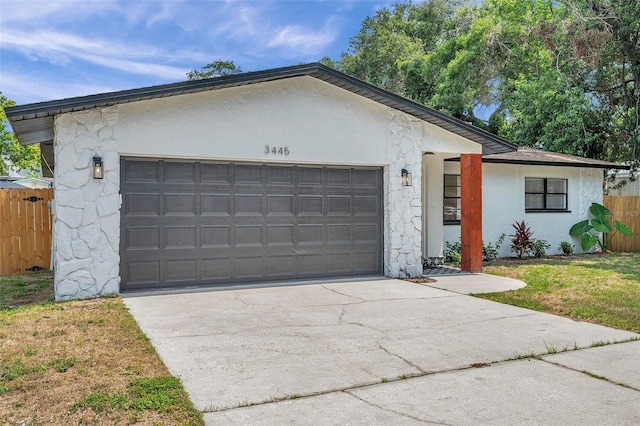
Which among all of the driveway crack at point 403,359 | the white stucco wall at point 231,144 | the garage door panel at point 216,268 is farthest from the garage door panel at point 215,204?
the driveway crack at point 403,359

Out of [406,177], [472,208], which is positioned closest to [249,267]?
[406,177]

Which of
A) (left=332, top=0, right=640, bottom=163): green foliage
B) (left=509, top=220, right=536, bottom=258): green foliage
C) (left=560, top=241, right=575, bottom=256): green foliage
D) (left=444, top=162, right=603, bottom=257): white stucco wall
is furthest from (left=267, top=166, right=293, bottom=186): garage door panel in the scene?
(left=332, top=0, right=640, bottom=163): green foliage

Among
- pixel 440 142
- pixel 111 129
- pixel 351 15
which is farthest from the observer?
pixel 351 15

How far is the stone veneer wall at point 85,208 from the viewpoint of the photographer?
25.4ft

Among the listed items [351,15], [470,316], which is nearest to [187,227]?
[470,316]

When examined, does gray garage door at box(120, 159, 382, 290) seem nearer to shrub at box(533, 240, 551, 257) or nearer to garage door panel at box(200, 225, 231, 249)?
garage door panel at box(200, 225, 231, 249)

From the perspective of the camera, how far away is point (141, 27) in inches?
709

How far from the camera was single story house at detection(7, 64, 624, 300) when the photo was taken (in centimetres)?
789

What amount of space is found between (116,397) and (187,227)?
5.01 meters

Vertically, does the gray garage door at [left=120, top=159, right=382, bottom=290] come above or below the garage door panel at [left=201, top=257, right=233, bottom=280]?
above

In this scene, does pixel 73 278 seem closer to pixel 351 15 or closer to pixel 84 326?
pixel 84 326

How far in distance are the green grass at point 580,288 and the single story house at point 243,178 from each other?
1.70 metres

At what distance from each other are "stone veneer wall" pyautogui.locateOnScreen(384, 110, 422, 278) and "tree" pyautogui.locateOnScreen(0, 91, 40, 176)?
27.3 metres

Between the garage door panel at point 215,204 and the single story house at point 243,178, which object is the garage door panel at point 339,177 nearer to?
the single story house at point 243,178
